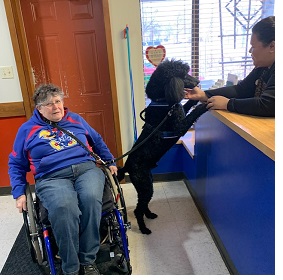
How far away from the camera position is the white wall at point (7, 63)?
7.47 feet

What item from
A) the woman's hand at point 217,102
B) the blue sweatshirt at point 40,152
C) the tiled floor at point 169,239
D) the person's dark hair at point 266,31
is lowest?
the tiled floor at point 169,239

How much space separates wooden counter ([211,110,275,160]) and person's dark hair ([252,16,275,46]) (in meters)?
0.39

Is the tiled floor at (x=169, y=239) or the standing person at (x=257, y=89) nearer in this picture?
the standing person at (x=257, y=89)

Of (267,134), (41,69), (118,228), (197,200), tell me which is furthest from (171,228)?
(41,69)

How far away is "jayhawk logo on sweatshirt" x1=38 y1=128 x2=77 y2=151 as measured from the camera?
63.6 inches

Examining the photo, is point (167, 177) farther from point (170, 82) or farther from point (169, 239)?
point (170, 82)

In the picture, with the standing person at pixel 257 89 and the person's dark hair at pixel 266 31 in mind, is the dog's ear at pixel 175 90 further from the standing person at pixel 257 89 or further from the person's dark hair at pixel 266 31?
the person's dark hair at pixel 266 31

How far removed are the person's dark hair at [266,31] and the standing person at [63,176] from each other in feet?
3.64

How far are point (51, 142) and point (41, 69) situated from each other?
4.00ft

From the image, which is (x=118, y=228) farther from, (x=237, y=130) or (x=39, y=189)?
(x=237, y=130)

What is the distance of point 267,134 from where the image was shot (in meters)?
1.17

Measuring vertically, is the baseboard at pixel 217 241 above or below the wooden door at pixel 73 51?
below

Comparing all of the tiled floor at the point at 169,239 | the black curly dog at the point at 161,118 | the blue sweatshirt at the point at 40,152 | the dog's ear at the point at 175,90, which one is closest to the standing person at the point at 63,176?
the blue sweatshirt at the point at 40,152

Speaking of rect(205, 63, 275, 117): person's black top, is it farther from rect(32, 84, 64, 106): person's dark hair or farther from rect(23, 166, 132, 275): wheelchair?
rect(32, 84, 64, 106): person's dark hair
